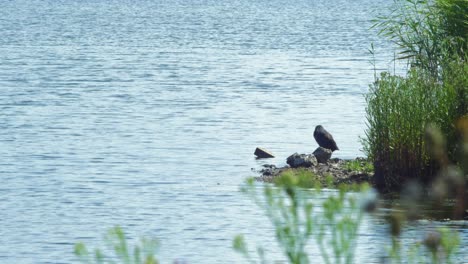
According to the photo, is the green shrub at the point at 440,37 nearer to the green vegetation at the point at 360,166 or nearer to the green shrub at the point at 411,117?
the green shrub at the point at 411,117

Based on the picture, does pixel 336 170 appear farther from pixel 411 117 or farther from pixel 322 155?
pixel 411 117

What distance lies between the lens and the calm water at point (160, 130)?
18.6 metres

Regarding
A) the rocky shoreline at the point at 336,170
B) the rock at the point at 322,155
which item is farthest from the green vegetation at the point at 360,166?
the rock at the point at 322,155

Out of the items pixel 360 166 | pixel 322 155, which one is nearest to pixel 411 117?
pixel 360 166

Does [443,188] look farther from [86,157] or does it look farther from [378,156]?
[86,157]

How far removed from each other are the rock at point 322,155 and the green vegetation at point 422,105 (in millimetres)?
3289

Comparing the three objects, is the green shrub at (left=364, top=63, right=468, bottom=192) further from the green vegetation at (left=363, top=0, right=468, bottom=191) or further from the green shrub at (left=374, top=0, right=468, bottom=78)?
the green shrub at (left=374, top=0, right=468, bottom=78)

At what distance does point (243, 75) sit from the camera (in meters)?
52.2

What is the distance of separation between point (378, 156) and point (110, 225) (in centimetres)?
468

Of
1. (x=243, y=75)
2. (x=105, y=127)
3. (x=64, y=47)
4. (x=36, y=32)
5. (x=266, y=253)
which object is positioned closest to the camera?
(x=266, y=253)

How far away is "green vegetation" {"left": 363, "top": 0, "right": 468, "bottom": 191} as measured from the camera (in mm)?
19844

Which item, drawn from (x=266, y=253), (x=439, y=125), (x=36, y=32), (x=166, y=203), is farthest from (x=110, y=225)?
(x=36, y=32)

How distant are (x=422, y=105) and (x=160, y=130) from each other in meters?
13.3

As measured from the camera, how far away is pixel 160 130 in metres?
32.2
